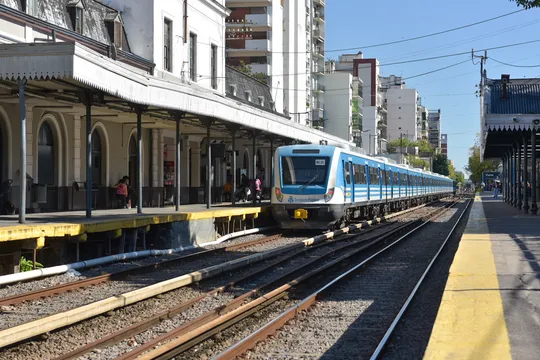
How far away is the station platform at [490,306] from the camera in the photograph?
285 inches

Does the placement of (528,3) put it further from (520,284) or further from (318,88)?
(318,88)

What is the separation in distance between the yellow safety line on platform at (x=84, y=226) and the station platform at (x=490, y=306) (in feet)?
23.1

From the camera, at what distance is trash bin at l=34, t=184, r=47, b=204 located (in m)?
23.3

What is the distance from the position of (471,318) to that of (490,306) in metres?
0.99

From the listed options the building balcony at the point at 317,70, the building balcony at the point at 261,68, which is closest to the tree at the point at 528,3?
the building balcony at the point at 261,68

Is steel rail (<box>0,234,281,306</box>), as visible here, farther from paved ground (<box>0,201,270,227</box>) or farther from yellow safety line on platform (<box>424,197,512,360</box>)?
yellow safety line on platform (<box>424,197,512,360</box>)

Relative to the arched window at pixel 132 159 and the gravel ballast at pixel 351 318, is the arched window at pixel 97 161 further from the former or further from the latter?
the gravel ballast at pixel 351 318

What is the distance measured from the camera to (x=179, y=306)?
35.2 feet

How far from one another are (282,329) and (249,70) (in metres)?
59.3

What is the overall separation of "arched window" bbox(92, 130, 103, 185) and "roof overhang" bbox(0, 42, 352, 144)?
7367 mm

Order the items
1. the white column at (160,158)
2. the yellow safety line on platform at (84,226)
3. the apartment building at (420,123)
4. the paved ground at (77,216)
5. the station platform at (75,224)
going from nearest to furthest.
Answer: the yellow safety line on platform at (84,226) → the station platform at (75,224) → the paved ground at (77,216) → the white column at (160,158) → the apartment building at (420,123)

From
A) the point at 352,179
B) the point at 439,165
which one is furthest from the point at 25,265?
the point at 439,165

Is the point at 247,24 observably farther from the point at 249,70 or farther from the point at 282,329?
the point at 282,329

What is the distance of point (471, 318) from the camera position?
8.68m
